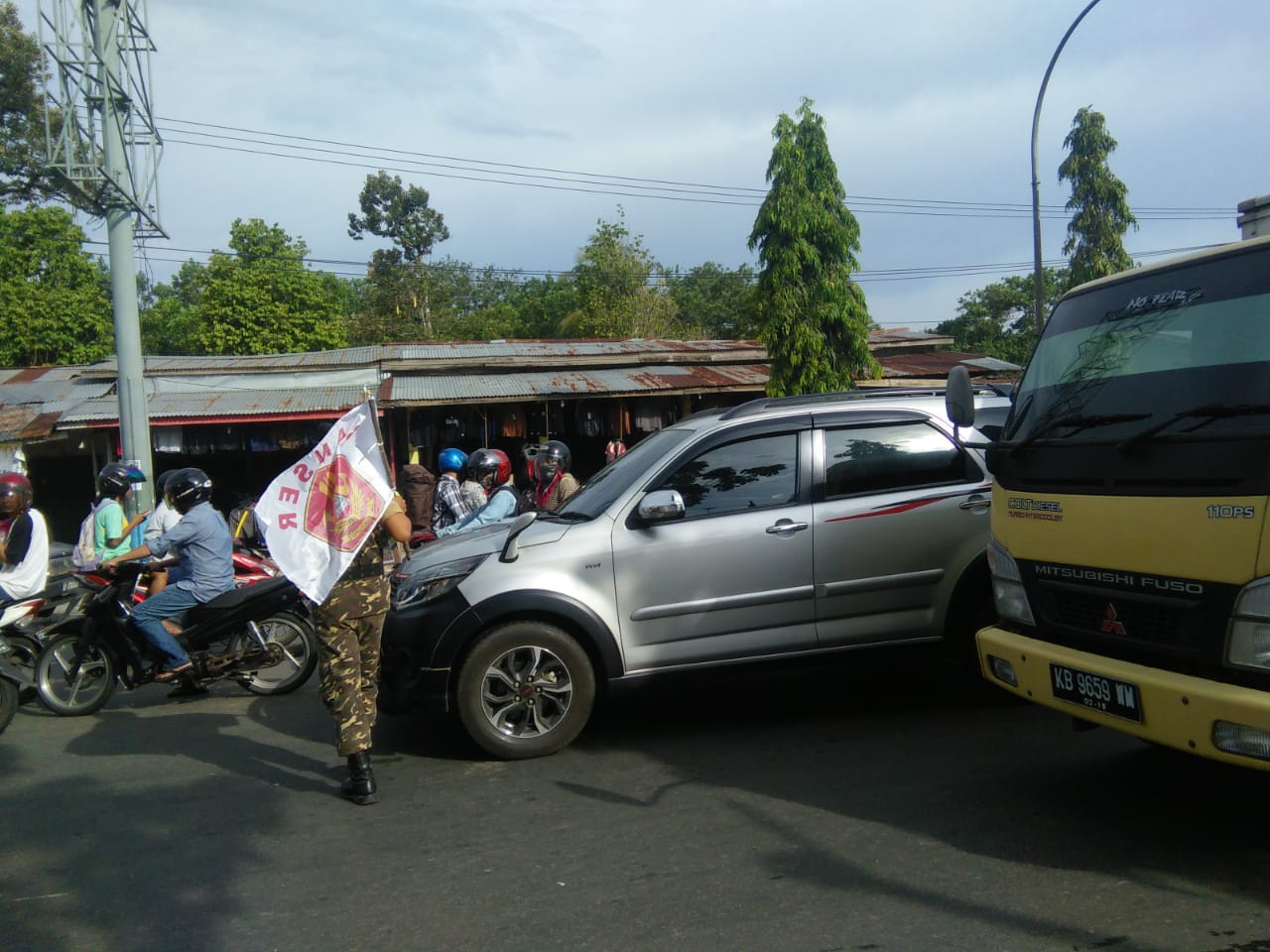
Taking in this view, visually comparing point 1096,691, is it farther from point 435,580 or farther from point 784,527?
point 435,580

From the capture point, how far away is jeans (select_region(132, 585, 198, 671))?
7023 mm

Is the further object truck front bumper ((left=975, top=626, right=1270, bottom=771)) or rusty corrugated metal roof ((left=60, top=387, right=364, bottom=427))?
rusty corrugated metal roof ((left=60, top=387, right=364, bottom=427))

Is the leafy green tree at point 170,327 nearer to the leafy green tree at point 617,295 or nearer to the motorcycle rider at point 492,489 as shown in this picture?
the leafy green tree at point 617,295

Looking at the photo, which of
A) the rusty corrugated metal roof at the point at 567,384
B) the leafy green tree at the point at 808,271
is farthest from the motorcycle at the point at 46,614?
the leafy green tree at the point at 808,271

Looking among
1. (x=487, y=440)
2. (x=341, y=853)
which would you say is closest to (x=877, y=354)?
(x=487, y=440)

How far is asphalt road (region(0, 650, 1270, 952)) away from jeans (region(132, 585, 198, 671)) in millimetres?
827

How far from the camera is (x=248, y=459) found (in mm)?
16969

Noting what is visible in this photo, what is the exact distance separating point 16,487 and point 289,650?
2.21 meters

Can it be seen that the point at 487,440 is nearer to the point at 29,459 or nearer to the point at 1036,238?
the point at 29,459

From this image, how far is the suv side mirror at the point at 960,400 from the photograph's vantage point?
508 centimetres

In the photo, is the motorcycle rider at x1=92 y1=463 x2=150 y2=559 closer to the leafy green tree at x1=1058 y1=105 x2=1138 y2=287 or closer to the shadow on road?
the shadow on road

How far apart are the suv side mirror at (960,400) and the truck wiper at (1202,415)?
1232 mm

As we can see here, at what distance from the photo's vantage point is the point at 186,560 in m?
7.21

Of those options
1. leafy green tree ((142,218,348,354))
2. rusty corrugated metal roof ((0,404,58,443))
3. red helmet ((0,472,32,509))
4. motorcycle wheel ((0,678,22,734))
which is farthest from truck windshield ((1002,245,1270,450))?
leafy green tree ((142,218,348,354))
